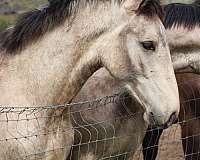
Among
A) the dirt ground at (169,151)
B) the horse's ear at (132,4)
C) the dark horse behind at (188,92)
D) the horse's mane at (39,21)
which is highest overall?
the horse's ear at (132,4)

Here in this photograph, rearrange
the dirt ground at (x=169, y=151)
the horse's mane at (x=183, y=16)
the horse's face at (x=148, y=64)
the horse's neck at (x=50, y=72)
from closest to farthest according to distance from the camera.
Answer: the horse's face at (x=148, y=64), the horse's neck at (x=50, y=72), the horse's mane at (x=183, y=16), the dirt ground at (x=169, y=151)

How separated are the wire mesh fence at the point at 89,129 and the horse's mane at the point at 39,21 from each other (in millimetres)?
469

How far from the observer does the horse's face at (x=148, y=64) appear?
2.70 metres

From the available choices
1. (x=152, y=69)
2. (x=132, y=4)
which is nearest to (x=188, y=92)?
(x=152, y=69)

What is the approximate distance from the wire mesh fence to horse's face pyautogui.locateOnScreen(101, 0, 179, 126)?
16.4 inches

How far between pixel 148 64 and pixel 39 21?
778 mm

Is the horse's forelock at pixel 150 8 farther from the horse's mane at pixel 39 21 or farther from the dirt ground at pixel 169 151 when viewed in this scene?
the dirt ground at pixel 169 151

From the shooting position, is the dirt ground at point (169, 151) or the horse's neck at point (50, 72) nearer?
the horse's neck at point (50, 72)

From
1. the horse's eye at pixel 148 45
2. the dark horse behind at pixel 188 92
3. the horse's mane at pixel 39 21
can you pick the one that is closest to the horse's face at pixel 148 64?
the horse's eye at pixel 148 45

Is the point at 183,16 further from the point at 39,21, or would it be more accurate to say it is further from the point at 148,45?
the point at 39,21

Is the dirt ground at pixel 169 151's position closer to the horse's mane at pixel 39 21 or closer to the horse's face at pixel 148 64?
the horse's face at pixel 148 64

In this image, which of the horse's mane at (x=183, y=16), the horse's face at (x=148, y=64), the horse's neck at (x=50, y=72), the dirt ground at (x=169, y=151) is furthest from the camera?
the dirt ground at (x=169, y=151)

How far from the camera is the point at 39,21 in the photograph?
2904mm

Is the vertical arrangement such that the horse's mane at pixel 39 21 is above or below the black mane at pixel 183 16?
above
